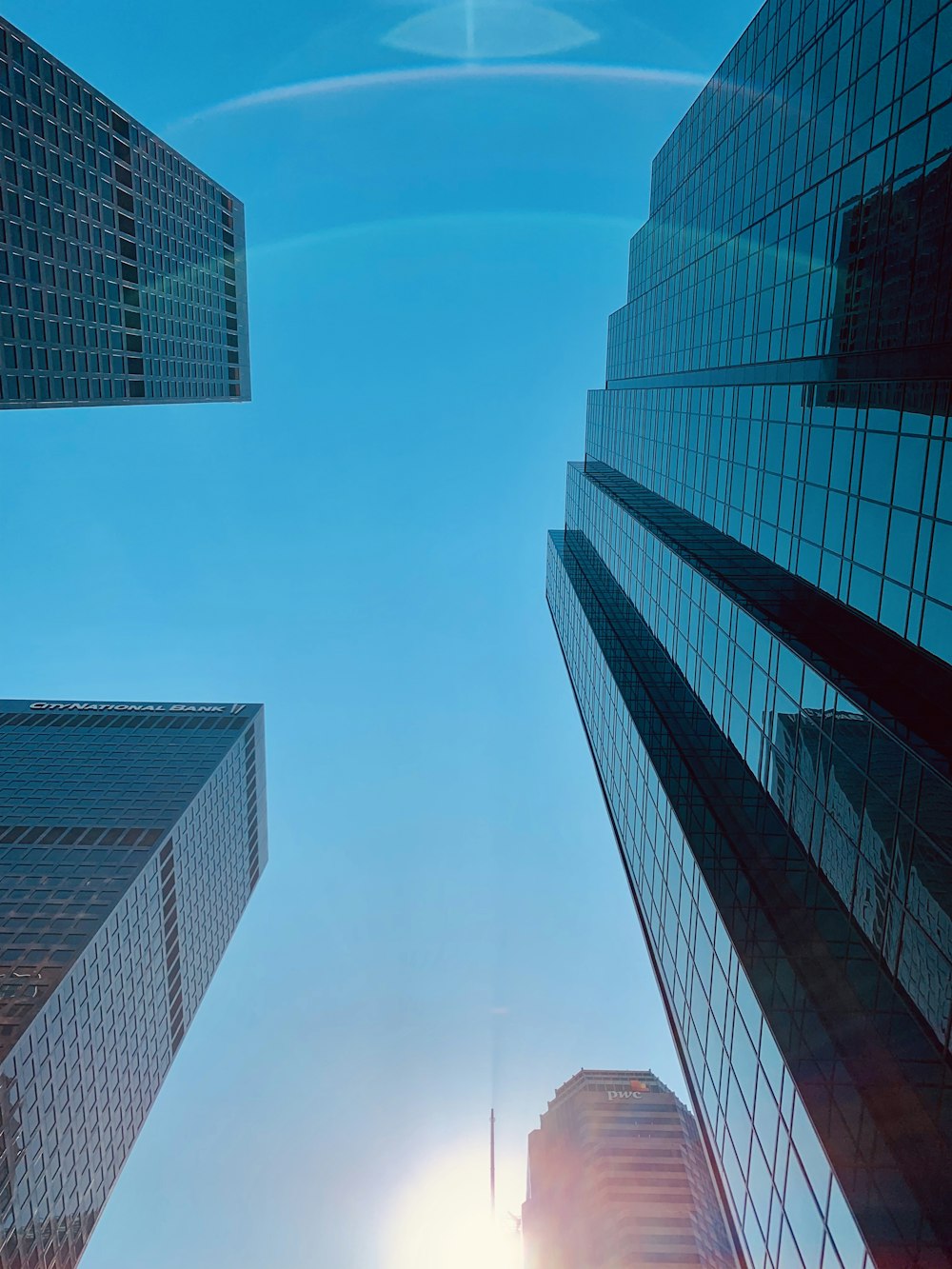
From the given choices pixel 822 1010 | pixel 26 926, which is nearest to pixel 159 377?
pixel 26 926

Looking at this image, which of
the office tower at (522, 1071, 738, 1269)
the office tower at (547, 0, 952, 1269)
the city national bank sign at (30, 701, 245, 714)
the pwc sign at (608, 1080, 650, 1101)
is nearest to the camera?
the office tower at (547, 0, 952, 1269)

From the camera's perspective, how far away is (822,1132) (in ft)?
64.3

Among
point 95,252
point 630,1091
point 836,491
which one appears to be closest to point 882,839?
point 836,491

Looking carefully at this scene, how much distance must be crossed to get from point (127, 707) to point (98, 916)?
59.7 meters

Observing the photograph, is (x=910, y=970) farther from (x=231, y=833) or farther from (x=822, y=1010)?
(x=231, y=833)

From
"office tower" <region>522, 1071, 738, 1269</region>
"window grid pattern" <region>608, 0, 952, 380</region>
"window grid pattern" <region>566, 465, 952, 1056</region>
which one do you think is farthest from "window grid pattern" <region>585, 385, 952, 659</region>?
"office tower" <region>522, 1071, 738, 1269</region>

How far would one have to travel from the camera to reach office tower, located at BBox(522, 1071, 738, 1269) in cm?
8356

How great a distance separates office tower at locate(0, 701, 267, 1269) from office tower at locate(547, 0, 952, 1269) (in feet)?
178

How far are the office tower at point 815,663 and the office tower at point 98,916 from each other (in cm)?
5415

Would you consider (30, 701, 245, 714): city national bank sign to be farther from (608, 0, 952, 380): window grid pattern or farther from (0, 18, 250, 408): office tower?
(608, 0, 952, 380): window grid pattern

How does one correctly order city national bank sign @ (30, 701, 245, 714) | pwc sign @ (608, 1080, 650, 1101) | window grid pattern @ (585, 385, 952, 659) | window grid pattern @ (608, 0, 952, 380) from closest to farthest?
window grid pattern @ (585, 385, 952, 659)
window grid pattern @ (608, 0, 952, 380)
pwc sign @ (608, 1080, 650, 1101)
city national bank sign @ (30, 701, 245, 714)

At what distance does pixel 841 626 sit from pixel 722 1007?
49.5ft

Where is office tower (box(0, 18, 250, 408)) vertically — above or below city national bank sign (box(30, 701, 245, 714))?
above

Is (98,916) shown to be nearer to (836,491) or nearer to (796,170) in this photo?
(836,491)
